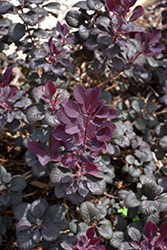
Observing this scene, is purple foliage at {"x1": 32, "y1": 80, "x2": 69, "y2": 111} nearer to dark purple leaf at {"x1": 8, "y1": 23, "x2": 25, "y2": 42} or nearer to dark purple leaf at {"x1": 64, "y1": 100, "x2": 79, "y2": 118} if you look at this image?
dark purple leaf at {"x1": 64, "y1": 100, "x2": 79, "y2": 118}

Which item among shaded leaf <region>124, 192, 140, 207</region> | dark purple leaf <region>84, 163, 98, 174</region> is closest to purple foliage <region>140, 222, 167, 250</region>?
shaded leaf <region>124, 192, 140, 207</region>

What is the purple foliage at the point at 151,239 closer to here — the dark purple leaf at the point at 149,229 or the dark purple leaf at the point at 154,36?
the dark purple leaf at the point at 149,229

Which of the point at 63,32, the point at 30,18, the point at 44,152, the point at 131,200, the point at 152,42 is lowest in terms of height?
the point at 131,200

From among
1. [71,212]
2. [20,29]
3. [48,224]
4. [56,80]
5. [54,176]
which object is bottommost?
[71,212]

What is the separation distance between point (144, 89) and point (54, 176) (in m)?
1.49

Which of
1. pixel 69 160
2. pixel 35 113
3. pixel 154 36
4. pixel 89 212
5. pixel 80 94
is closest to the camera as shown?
pixel 80 94

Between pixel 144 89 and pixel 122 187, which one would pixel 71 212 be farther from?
pixel 144 89

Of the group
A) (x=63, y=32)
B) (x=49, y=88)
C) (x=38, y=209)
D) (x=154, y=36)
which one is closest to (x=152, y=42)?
(x=154, y=36)

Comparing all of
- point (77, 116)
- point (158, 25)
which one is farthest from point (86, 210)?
point (158, 25)

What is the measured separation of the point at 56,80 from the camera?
1.42 meters

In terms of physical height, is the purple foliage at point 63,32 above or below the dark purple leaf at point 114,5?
below

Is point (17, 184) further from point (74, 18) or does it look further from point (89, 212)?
point (74, 18)

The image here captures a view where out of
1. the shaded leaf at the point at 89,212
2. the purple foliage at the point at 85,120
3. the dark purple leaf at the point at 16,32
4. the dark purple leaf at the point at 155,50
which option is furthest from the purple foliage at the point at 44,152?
the dark purple leaf at the point at 155,50

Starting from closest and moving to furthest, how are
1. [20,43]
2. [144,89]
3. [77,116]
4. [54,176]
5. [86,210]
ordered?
[77,116] < [54,176] < [86,210] < [20,43] < [144,89]
